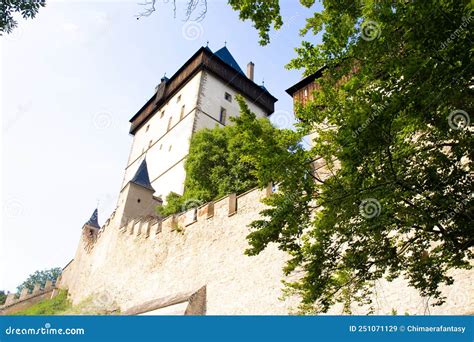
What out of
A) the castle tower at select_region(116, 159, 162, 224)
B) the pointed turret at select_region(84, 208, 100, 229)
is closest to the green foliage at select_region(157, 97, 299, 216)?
the castle tower at select_region(116, 159, 162, 224)

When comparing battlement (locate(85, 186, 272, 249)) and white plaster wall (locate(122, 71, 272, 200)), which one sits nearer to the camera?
Result: battlement (locate(85, 186, 272, 249))

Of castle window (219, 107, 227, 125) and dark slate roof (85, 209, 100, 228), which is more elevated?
castle window (219, 107, 227, 125)

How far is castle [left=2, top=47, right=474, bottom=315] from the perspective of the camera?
9758mm

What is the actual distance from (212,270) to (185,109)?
18.8m

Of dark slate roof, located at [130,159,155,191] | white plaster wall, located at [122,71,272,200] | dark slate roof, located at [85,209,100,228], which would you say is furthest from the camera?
dark slate roof, located at [85,209,100,228]

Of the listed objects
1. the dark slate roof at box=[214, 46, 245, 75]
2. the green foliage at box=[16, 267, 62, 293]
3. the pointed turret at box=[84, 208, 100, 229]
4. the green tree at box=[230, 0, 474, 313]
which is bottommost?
the green tree at box=[230, 0, 474, 313]

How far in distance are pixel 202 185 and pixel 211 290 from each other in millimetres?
8652

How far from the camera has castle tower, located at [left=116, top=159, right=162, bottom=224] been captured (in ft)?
67.2

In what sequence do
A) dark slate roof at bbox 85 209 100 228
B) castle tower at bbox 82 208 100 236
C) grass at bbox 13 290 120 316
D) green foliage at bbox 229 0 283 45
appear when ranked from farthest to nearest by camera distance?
dark slate roof at bbox 85 209 100 228 → castle tower at bbox 82 208 100 236 → grass at bbox 13 290 120 316 → green foliage at bbox 229 0 283 45

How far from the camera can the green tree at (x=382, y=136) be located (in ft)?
11.4

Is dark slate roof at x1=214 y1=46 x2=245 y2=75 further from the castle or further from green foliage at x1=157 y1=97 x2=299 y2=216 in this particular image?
green foliage at x1=157 y1=97 x2=299 y2=216

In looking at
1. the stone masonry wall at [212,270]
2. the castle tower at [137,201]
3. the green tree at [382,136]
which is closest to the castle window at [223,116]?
the castle tower at [137,201]

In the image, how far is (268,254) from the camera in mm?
10266

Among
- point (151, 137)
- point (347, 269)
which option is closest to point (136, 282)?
point (347, 269)
